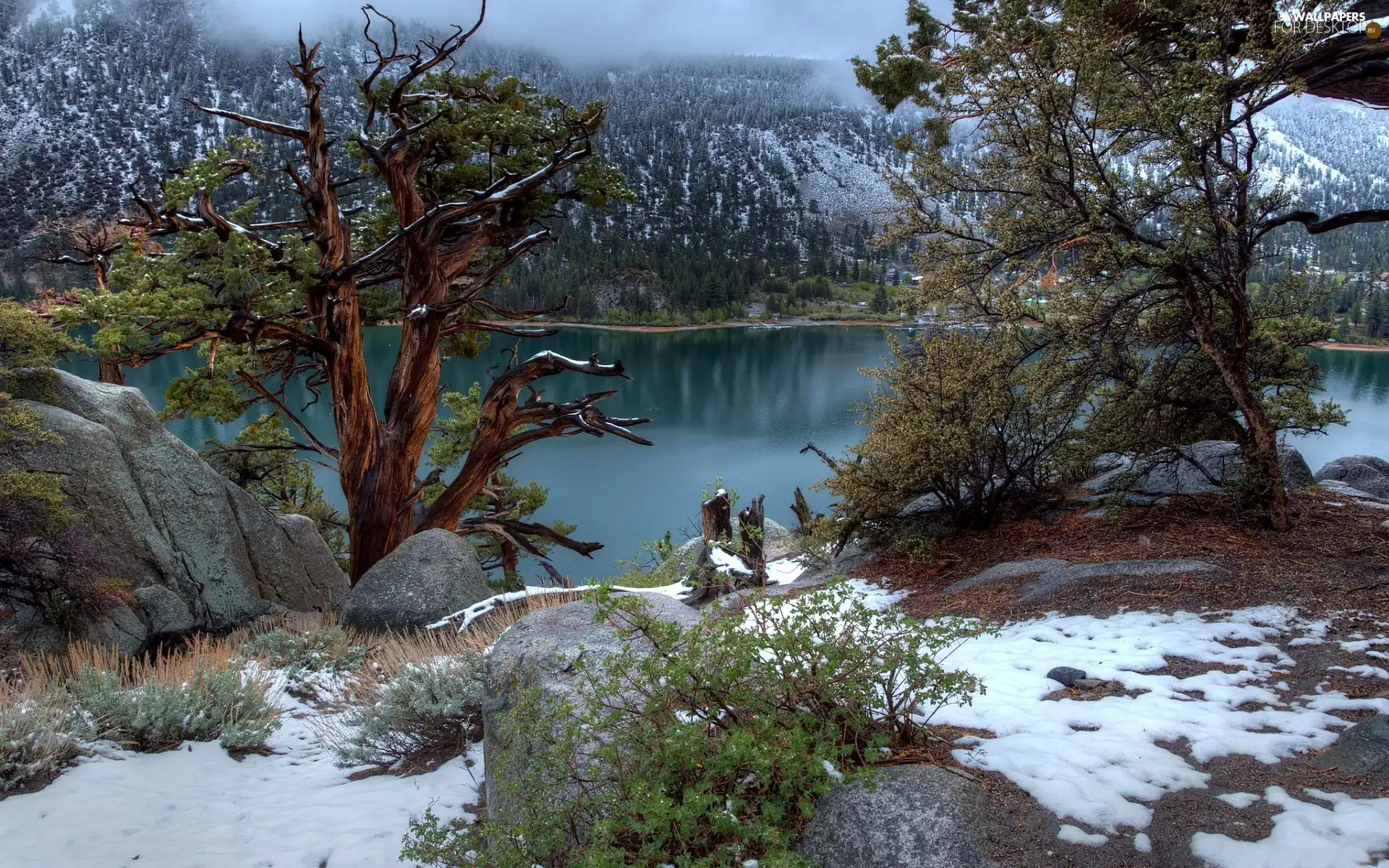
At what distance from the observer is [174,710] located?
470 cm

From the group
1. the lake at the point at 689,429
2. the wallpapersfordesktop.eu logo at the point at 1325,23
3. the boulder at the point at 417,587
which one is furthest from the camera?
the lake at the point at 689,429

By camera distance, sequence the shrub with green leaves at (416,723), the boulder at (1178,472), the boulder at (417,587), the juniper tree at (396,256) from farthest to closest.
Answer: the juniper tree at (396,256)
the boulder at (417,587)
the boulder at (1178,472)
the shrub with green leaves at (416,723)

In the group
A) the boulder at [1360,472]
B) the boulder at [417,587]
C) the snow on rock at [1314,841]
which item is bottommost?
the boulder at [417,587]

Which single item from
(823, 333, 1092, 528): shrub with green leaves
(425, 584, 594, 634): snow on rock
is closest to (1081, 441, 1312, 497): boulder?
(823, 333, 1092, 528): shrub with green leaves

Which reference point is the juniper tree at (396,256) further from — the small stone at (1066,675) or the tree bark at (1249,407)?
the small stone at (1066,675)

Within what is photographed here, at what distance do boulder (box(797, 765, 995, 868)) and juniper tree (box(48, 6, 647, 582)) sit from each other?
316 inches

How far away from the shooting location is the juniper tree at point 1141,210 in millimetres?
5348

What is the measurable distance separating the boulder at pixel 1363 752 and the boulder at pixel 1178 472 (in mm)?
3621

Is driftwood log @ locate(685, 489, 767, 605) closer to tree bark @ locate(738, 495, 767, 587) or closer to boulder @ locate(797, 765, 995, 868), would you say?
tree bark @ locate(738, 495, 767, 587)

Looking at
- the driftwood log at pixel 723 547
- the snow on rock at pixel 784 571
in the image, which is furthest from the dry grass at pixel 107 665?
the snow on rock at pixel 784 571

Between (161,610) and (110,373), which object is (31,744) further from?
(110,373)

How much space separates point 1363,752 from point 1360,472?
1007 cm

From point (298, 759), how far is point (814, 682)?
3627mm

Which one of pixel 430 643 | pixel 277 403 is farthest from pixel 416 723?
pixel 277 403
